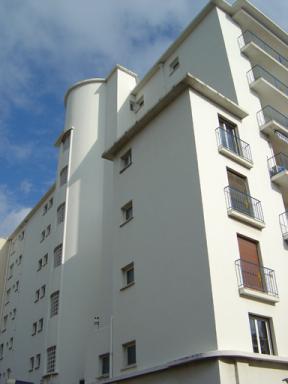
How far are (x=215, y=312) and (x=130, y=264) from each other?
594 centimetres

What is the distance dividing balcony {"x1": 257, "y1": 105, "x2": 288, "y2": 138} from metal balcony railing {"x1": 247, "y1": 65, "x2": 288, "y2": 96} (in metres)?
1.88

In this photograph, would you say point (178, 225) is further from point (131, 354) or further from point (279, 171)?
point (279, 171)

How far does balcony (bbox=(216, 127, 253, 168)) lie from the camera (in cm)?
1795

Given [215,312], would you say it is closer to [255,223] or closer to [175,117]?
[255,223]

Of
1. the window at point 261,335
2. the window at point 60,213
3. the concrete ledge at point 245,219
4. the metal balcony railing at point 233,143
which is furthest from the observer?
the window at point 60,213

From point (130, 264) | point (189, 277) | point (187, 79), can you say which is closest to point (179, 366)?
point (189, 277)

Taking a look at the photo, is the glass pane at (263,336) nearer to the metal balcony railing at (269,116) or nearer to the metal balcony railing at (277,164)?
the metal balcony railing at (277,164)

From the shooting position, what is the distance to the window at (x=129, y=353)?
16.9 metres

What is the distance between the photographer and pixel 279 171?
2002 centimetres

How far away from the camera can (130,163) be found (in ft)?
70.6

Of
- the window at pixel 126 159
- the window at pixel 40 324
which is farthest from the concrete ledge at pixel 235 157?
the window at pixel 40 324

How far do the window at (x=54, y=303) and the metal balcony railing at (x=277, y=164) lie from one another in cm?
1404

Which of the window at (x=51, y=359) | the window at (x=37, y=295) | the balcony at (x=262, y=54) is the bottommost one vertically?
the window at (x=51, y=359)

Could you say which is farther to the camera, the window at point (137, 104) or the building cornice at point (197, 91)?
the window at point (137, 104)
